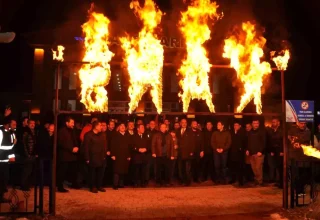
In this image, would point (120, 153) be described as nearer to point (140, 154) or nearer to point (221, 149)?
point (140, 154)

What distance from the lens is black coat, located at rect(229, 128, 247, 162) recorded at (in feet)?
39.9

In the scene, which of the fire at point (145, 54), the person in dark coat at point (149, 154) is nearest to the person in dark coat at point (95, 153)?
the person in dark coat at point (149, 154)

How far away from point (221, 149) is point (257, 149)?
46.1 inches

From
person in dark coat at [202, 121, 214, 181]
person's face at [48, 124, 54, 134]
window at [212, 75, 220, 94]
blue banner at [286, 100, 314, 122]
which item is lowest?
person in dark coat at [202, 121, 214, 181]

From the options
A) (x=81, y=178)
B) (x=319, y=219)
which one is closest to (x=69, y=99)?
(x=81, y=178)

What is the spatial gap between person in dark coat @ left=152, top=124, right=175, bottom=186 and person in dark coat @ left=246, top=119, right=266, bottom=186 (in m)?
2.61

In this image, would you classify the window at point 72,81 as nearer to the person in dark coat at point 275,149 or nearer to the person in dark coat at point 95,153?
the person in dark coat at point 95,153

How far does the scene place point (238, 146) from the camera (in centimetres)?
1216

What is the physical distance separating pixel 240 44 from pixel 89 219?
5980mm

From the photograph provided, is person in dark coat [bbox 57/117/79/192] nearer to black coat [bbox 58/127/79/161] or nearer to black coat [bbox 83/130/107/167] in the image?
black coat [bbox 58/127/79/161]

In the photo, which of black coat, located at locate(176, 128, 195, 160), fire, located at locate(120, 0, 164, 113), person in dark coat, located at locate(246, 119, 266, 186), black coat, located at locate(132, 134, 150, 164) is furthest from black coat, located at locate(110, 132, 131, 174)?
person in dark coat, located at locate(246, 119, 266, 186)

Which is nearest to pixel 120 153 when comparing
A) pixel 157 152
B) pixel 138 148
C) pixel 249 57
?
pixel 138 148

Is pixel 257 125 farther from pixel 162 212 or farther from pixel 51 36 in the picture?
pixel 51 36

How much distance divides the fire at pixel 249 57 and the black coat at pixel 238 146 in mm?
2574
